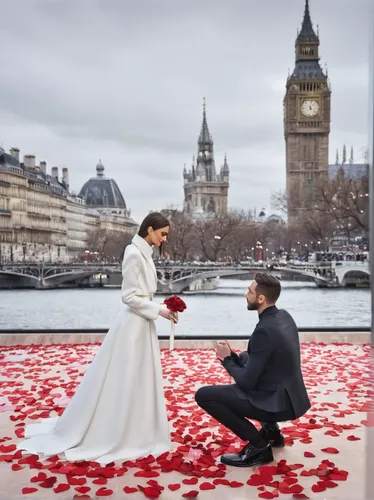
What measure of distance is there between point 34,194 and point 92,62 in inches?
76.2

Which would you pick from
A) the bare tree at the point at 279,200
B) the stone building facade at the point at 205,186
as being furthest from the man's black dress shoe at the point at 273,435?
the bare tree at the point at 279,200

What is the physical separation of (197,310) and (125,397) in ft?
17.7

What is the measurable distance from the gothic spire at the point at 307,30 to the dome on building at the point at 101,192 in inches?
122

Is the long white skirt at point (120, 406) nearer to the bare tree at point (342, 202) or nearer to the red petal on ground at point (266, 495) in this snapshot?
the red petal on ground at point (266, 495)

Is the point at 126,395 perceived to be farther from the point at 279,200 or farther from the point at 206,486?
the point at 279,200

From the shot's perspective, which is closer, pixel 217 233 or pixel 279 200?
pixel 279 200

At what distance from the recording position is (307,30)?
24.2ft

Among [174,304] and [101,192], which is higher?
[101,192]

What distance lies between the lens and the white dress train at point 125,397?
2.83 m

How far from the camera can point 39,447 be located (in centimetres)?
A: 296

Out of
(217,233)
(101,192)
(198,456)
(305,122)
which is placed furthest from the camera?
(217,233)

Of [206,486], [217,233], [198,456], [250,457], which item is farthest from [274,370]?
[217,233]

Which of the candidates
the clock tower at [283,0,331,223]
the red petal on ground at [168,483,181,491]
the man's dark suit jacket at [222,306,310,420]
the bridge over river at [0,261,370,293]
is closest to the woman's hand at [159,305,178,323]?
the man's dark suit jacket at [222,306,310,420]

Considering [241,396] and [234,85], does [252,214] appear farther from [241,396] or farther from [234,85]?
[241,396]
